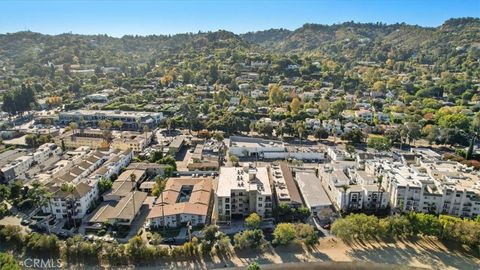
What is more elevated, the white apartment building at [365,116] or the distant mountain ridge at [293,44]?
the distant mountain ridge at [293,44]

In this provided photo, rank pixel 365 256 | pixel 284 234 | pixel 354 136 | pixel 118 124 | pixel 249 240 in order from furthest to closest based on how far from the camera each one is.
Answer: pixel 118 124 → pixel 354 136 → pixel 365 256 → pixel 284 234 → pixel 249 240

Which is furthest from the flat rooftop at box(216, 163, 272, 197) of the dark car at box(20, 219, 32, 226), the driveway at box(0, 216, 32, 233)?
the driveway at box(0, 216, 32, 233)

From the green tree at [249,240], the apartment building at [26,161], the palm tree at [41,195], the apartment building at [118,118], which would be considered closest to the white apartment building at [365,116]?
the apartment building at [118,118]

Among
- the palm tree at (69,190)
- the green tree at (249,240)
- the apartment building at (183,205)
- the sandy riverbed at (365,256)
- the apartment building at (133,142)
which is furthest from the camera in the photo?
the apartment building at (133,142)

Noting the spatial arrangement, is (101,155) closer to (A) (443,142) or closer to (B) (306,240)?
(B) (306,240)

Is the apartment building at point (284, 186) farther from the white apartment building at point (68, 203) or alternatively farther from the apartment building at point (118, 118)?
the apartment building at point (118, 118)

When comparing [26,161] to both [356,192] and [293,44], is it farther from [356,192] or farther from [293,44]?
[293,44]

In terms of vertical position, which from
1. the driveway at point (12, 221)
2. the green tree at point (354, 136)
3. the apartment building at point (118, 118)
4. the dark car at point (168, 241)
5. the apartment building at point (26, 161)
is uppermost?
the apartment building at point (118, 118)

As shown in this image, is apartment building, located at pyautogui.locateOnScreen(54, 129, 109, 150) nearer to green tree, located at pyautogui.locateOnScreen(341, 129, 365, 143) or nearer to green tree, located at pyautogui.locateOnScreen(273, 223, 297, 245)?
green tree, located at pyautogui.locateOnScreen(273, 223, 297, 245)

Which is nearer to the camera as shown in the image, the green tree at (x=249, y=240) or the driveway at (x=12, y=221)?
the green tree at (x=249, y=240)

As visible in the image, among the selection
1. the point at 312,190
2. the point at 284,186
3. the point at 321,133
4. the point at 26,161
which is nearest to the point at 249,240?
the point at 284,186

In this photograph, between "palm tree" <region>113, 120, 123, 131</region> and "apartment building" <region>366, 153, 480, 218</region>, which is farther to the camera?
"palm tree" <region>113, 120, 123, 131</region>
